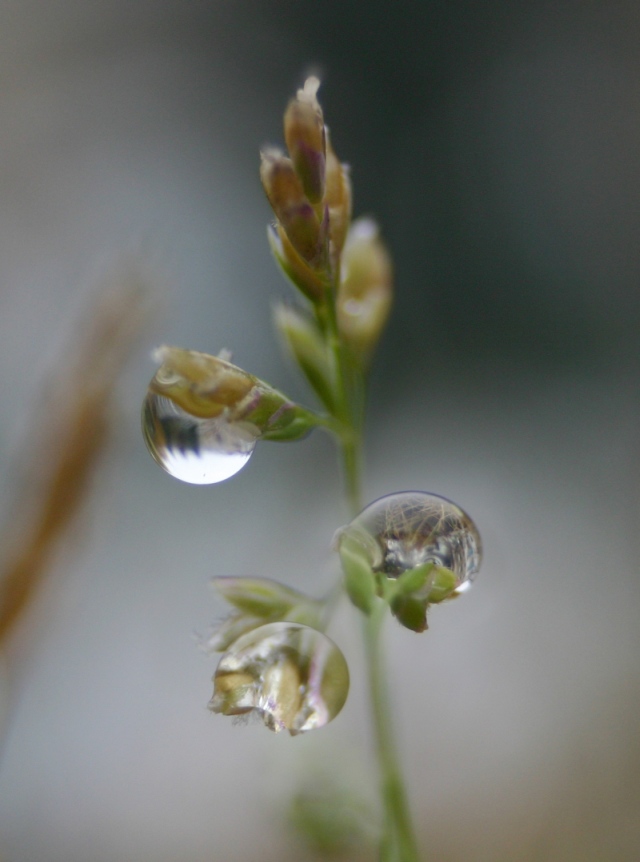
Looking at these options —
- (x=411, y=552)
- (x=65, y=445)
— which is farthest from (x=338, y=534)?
(x=65, y=445)

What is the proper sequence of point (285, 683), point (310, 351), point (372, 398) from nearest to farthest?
point (285, 683) < point (310, 351) < point (372, 398)

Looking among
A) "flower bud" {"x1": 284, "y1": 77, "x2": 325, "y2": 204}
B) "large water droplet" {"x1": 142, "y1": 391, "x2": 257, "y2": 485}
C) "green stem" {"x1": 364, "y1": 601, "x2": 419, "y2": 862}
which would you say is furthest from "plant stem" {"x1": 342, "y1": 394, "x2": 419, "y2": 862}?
"flower bud" {"x1": 284, "y1": 77, "x2": 325, "y2": 204}

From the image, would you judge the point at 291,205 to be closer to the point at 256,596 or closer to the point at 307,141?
the point at 307,141

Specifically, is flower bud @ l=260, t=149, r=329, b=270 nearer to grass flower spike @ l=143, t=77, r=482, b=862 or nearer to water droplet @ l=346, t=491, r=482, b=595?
grass flower spike @ l=143, t=77, r=482, b=862

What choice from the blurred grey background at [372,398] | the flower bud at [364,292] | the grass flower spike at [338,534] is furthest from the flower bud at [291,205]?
the blurred grey background at [372,398]

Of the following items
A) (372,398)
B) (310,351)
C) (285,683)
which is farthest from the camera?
(372,398)

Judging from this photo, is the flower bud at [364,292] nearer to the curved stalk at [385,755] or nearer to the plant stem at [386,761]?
the curved stalk at [385,755]
